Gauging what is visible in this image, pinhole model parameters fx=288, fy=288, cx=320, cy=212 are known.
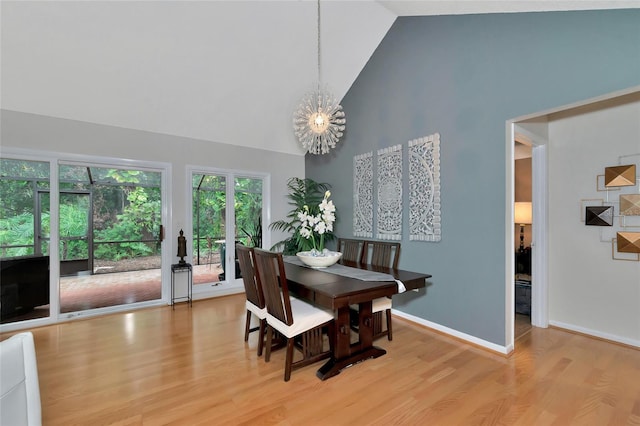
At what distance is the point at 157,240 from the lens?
4.20 meters

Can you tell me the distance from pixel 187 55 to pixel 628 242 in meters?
5.03

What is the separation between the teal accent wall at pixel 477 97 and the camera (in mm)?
2148

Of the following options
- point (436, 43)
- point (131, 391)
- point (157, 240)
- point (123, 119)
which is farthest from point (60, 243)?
point (436, 43)

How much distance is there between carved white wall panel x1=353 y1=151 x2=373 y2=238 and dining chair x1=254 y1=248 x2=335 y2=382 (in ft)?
5.98

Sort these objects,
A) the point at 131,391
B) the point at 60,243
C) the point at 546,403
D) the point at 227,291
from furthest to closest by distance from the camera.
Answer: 1. the point at 227,291
2. the point at 60,243
3. the point at 131,391
4. the point at 546,403

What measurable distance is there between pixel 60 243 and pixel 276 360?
3166 millimetres

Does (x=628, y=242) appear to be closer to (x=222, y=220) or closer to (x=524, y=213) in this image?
(x=524, y=213)

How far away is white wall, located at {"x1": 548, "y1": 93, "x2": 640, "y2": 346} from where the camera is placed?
277 cm

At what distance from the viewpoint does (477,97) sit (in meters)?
2.84

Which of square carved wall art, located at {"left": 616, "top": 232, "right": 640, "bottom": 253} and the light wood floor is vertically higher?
square carved wall art, located at {"left": 616, "top": 232, "right": 640, "bottom": 253}

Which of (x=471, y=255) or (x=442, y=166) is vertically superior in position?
(x=442, y=166)

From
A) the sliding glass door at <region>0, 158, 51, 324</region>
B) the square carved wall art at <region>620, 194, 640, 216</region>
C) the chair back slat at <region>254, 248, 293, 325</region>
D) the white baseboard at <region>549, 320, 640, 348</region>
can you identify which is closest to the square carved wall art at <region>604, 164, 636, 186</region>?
the square carved wall art at <region>620, 194, 640, 216</region>

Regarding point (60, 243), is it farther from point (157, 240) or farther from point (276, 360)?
point (276, 360)

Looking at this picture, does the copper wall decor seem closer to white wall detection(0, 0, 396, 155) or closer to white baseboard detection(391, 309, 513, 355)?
white baseboard detection(391, 309, 513, 355)
